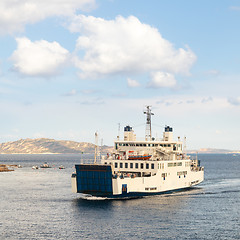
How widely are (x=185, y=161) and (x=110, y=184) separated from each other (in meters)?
19.9

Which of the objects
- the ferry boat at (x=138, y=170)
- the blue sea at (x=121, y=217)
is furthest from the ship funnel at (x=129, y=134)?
the blue sea at (x=121, y=217)

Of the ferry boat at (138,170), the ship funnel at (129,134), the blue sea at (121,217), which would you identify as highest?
the ship funnel at (129,134)

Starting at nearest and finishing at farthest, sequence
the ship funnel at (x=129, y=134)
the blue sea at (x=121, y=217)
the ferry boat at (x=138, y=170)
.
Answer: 1. the blue sea at (x=121, y=217)
2. the ferry boat at (x=138, y=170)
3. the ship funnel at (x=129, y=134)

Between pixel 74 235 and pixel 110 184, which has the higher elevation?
pixel 110 184

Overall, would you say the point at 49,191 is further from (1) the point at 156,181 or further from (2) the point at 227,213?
(2) the point at 227,213

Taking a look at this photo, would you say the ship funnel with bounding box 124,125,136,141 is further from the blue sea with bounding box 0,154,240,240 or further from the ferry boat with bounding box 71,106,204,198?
the blue sea with bounding box 0,154,240,240

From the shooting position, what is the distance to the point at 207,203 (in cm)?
6300

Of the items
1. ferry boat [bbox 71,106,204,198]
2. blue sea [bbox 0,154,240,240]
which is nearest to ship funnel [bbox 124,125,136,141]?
ferry boat [bbox 71,106,204,198]

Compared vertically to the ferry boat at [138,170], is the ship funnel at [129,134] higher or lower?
higher

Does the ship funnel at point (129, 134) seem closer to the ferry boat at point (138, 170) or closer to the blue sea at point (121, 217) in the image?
the ferry boat at point (138, 170)

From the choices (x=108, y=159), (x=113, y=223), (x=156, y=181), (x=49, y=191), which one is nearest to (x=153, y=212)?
(x=113, y=223)

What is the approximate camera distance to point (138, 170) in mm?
66188

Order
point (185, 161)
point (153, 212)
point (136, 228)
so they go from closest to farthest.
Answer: point (136, 228) → point (153, 212) → point (185, 161)

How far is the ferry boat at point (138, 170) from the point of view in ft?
200
